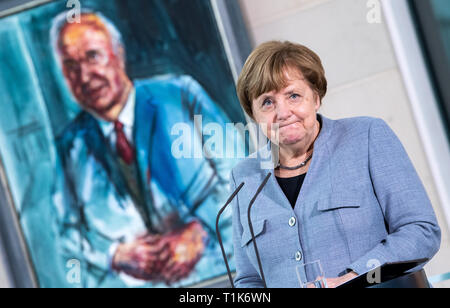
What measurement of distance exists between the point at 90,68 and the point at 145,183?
53 centimetres

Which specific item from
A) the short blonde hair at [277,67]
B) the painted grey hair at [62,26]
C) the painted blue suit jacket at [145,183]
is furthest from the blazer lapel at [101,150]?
the short blonde hair at [277,67]

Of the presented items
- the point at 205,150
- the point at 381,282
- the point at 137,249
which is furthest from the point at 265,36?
the point at 381,282

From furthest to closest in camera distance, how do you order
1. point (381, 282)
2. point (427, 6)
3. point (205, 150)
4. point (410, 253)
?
point (205, 150) → point (427, 6) → point (410, 253) → point (381, 282)

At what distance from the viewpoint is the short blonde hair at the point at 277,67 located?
1239 mm

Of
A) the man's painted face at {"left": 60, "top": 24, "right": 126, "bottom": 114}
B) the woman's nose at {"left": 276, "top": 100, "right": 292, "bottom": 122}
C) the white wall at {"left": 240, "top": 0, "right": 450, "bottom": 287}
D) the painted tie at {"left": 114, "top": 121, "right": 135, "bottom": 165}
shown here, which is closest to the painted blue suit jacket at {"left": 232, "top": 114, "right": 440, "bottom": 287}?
the woman's nose at {"left": 276, "top": 100, "right": 292, "bottom": 122}

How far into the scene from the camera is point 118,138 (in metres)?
2.30

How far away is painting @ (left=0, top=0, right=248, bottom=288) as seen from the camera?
2.23 m

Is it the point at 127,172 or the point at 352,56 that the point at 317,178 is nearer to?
the point at 352,56

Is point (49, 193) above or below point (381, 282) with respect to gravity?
above

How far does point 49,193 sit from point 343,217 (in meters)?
1.54

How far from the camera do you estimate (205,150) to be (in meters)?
2.23

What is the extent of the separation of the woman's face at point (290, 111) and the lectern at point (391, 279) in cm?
43

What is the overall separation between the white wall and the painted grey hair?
538mm

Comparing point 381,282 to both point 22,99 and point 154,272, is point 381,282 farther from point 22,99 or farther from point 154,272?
point 22,99
